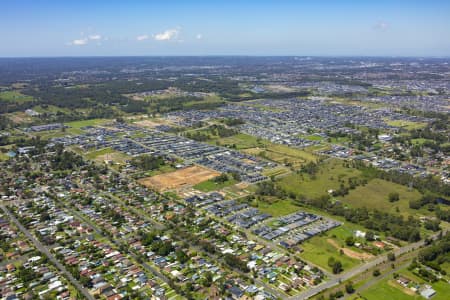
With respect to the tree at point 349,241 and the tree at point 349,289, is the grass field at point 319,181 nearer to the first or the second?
the tree at point 349,241

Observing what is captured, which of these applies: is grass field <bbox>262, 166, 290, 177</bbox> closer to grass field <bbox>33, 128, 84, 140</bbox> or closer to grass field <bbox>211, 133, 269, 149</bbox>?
grass field <bbox>211, 133, 269, 149</bbox>

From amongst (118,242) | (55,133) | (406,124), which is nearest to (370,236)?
(118,242)

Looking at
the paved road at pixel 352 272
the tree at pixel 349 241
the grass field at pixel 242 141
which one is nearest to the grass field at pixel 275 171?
the grass field at pixel 242 141

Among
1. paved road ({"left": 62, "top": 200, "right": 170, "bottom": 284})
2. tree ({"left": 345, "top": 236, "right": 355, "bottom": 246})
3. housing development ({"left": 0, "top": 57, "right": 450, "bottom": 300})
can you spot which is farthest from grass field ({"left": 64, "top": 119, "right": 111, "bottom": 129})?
tree ({"left": 345, "top": 236, "right": 355, "bottom": 246})

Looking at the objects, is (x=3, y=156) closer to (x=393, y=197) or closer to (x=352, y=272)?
(x=352, y=272)

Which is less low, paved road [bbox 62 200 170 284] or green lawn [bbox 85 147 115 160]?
green lawn [bbox 85 147 115 160]

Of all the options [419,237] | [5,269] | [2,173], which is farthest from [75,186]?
[419,237]

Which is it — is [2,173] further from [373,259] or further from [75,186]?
[373,259]
